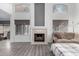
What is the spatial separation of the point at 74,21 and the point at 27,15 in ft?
10.8

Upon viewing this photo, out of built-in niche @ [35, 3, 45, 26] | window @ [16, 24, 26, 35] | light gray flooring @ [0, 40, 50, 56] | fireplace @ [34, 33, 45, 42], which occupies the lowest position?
light gray flooring @ [0, 40, 50, 56]

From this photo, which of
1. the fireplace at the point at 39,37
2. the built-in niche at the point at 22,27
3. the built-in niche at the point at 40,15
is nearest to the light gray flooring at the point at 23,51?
the fireplace at the point at 39,37

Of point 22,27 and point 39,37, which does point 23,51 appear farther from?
point 22,27

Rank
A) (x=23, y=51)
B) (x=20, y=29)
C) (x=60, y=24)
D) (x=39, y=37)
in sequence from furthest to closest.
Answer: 1. (x=20, y=29)
2. (x=60, y=24)
3. (x=39, y=37)
4. (x=23, y=51)

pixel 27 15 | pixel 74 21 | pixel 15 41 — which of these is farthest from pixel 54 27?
pixel 15 41

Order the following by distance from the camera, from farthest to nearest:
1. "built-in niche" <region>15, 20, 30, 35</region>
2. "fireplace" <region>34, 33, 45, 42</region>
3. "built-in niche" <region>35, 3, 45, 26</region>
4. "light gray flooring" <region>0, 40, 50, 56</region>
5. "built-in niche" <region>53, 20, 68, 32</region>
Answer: "built-in niche" <region>15, 20, 30, 35</region> → "built-in niche" <region>53, 20, 68, 32</region> → "built-in niche" <region>35, 3, 45, 26</region> → "fireplace" <region>34, 33, 45, 42</region> → "light gray flooring" <region>0, 40, 50, 56</region>

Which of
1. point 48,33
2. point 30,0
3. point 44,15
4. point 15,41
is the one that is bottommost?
point 15,41

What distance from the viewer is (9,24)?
9.45m

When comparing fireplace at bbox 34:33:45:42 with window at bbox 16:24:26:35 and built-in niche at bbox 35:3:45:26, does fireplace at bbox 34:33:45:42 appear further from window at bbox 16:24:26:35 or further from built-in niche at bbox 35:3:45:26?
window at bbox 16:24:26:35

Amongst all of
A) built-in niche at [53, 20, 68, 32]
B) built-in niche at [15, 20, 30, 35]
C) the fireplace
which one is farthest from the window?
built-in niche at [53, 20, 68, 32]

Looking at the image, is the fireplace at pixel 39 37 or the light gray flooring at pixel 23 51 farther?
the fireplace at pixel 39 37

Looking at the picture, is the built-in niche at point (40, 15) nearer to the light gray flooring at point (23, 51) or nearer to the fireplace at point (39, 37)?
the fireplace at point (39, 37)

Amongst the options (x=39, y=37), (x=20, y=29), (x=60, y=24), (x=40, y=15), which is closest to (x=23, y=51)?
(x=39, y=37)

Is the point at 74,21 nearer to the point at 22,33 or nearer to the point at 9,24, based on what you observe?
the point at 22,33
